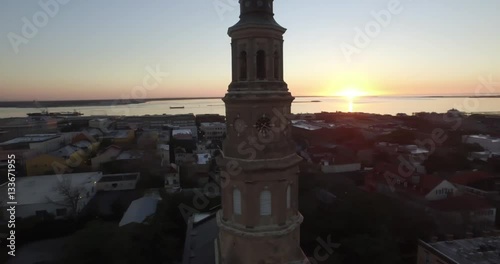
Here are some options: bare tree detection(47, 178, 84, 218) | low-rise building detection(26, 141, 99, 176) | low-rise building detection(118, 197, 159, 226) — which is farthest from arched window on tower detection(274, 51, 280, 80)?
low-rise building detection(26, 141, 99, 176)

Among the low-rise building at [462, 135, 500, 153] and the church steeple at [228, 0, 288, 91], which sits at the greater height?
the church steeple at [228, 0, 288, 91]

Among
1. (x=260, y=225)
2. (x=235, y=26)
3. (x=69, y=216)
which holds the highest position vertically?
(x=235, y=26)

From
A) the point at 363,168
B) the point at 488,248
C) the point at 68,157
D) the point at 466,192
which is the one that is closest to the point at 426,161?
the point at 363,168

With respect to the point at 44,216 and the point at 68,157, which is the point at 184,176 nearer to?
the point at 44,216

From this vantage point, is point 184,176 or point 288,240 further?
point 184,176

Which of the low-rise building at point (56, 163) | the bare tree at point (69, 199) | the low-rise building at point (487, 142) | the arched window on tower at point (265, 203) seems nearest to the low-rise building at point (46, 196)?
the bare tree at point (69, 199)

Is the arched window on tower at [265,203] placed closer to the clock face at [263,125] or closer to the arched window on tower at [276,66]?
the clock face at [263,125]

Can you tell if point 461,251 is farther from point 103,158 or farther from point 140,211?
point 103,158

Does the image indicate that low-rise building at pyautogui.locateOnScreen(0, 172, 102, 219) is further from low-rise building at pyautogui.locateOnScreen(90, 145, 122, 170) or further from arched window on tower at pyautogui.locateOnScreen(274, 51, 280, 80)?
arched window on tower at pyautogui.locateOnScreen(274, 51, 280, 80)
